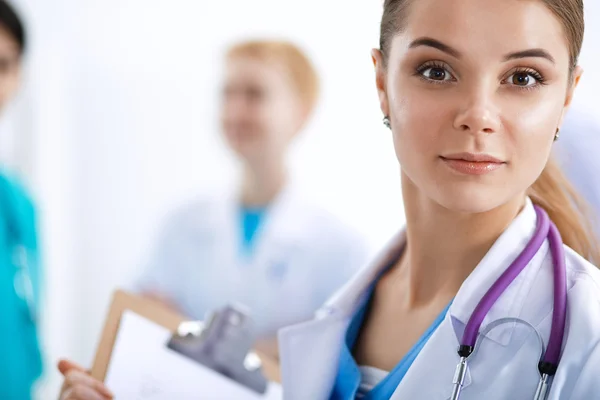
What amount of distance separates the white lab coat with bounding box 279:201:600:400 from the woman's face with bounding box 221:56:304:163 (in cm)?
128

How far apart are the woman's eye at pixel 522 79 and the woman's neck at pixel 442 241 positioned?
13 centimetres

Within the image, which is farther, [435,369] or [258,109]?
[258,109]

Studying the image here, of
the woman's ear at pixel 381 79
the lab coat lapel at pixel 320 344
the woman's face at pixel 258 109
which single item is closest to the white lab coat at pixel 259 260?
the woman's face at pixel 258 109

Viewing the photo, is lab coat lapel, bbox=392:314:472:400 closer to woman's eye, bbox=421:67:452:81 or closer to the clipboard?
woman's eye, bbox=421:67:452:81

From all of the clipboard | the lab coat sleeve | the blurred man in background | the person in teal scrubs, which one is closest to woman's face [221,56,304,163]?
the blurred man in background

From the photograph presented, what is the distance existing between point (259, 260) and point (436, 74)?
1.32m

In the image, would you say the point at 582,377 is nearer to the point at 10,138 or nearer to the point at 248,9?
the point at 248,9

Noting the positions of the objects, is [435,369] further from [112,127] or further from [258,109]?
[112,127]

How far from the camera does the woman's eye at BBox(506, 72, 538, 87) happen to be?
625 mm

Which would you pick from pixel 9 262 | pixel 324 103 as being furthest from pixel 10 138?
pixel 324 103

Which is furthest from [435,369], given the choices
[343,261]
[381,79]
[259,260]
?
[259,260]

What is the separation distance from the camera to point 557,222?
0.77 metres

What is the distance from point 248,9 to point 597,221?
1.70 m

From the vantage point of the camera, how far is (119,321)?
0.96 m
